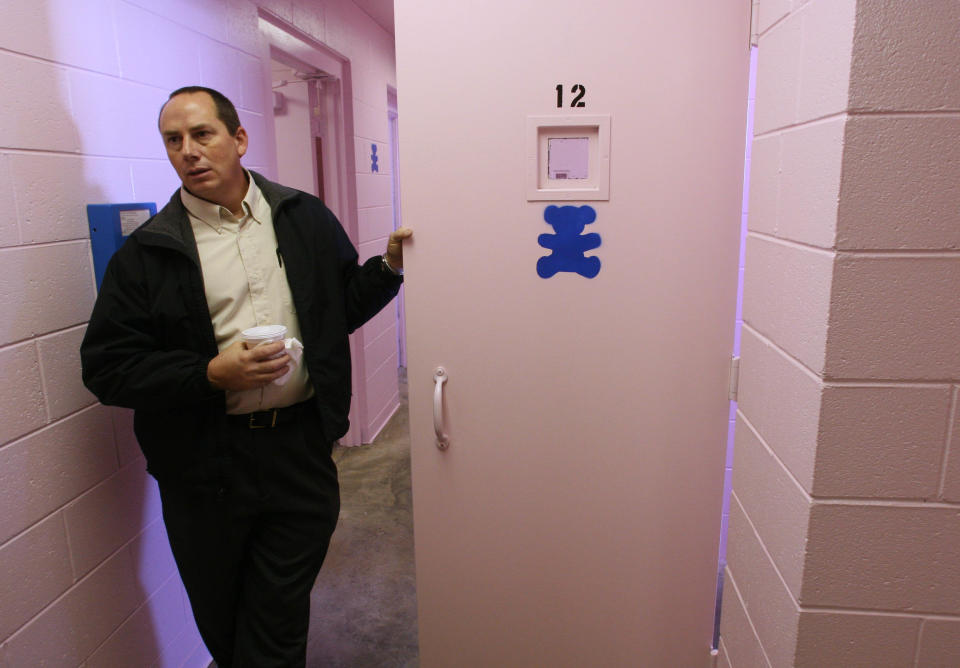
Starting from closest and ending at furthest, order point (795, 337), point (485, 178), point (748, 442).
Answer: point (795, 337), point (748, 442), point (485, 178)

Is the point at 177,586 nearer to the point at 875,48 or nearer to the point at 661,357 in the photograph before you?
the point at 661,357

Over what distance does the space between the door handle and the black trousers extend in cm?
32

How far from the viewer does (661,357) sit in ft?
5.15

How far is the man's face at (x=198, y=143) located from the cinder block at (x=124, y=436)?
2.12ft

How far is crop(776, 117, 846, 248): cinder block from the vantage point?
93 cm

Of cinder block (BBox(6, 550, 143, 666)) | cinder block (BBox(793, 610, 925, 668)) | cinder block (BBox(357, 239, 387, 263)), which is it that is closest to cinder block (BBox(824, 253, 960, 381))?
cinder block (BBox(793, 610, 925, 668))

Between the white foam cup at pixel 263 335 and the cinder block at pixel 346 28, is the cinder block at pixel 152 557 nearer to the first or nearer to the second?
the white foam cup at pixel 263 335

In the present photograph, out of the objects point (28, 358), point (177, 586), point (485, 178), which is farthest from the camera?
point (177, 586)

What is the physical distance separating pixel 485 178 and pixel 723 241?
0.58m

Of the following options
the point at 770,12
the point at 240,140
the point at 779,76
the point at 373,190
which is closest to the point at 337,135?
the point at 373,190

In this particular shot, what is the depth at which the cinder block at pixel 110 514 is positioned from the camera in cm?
156

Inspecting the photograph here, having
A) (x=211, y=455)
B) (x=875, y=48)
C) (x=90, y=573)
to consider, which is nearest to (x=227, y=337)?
(x=211, y=455)

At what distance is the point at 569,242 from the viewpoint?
5.08ft

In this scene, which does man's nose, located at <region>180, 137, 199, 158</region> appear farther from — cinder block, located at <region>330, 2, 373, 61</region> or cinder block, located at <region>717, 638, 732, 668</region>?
cinder block, located at <region>330, 2, 373, 61</region>
